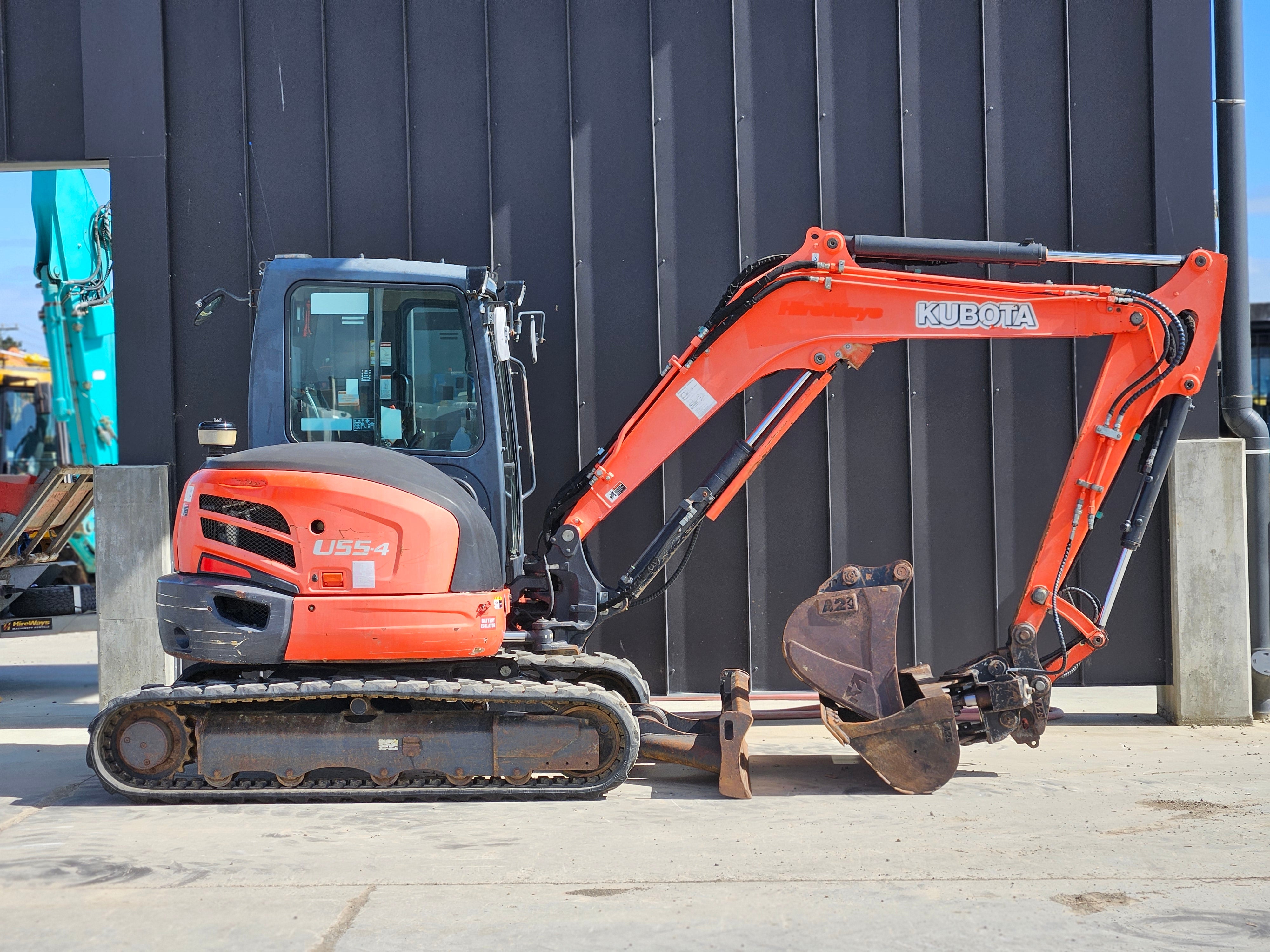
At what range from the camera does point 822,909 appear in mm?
4207

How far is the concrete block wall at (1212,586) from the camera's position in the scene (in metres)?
7.76

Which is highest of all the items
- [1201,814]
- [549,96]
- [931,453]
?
[549,96]

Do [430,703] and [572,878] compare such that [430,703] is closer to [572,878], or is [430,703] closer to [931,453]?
[572,878]

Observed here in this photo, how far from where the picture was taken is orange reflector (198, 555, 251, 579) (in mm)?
5676

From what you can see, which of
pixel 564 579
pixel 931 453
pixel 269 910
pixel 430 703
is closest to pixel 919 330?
pixel 931 453

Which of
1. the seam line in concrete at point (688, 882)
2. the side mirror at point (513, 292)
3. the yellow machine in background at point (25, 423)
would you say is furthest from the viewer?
the yellow machine in background at point (25, 423)

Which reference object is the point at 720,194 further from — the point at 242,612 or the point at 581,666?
the point at 242,612

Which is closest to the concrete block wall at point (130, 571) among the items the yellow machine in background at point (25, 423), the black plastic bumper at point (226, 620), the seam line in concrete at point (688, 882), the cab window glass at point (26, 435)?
the black plastic bumper at point (226, 620)

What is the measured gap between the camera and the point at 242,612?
5727mm

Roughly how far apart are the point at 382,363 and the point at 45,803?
2919 millimetres

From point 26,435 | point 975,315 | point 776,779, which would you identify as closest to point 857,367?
point 975,315

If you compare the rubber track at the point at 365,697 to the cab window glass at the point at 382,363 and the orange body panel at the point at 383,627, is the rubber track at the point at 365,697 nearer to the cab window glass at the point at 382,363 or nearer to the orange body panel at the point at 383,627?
the orange body panel at the point at 383,627

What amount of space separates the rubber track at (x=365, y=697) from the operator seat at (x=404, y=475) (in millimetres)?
568

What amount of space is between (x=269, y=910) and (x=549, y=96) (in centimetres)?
596
